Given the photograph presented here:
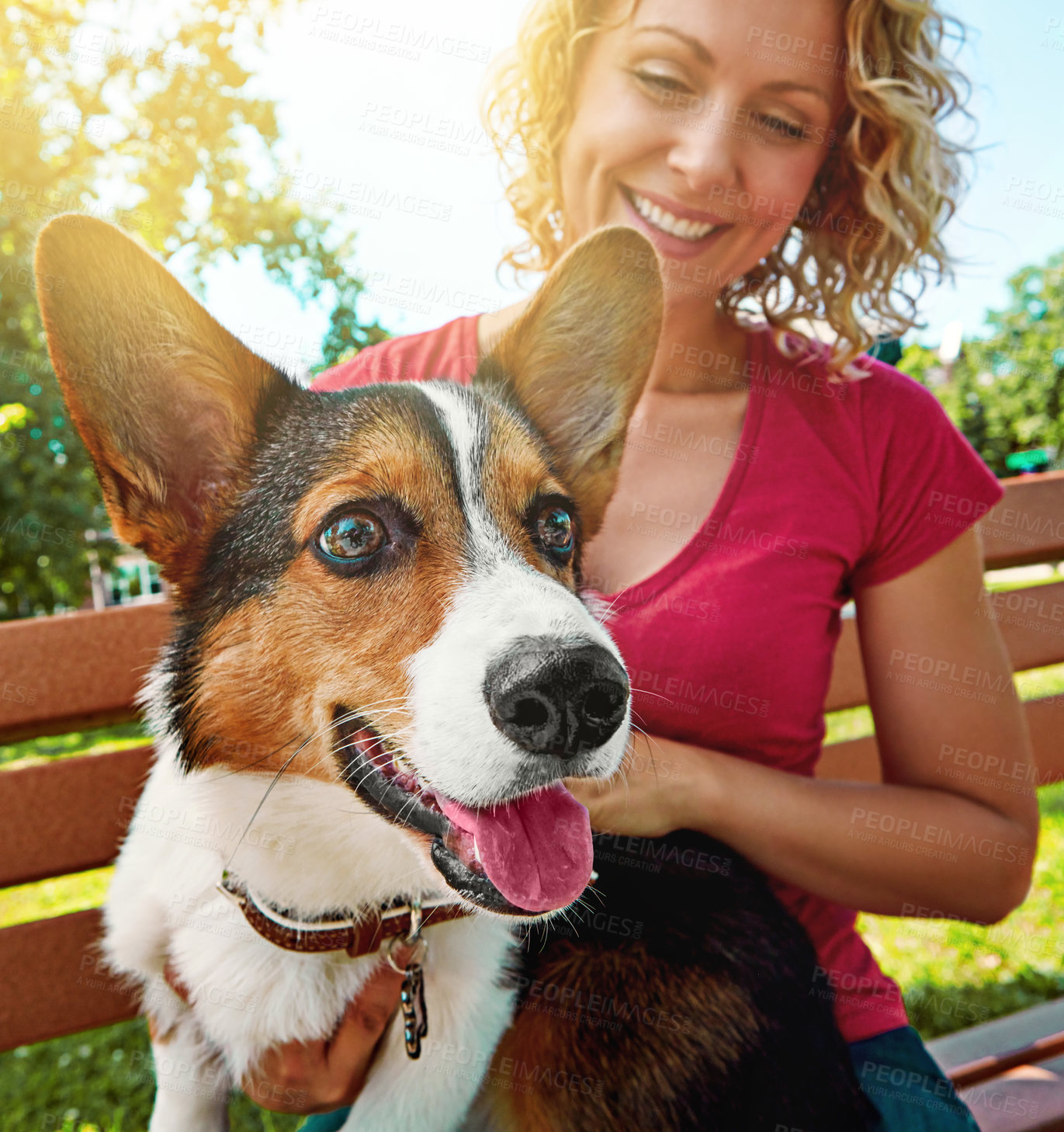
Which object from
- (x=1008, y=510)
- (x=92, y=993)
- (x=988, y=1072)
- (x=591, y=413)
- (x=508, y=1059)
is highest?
(x=591, y=413)

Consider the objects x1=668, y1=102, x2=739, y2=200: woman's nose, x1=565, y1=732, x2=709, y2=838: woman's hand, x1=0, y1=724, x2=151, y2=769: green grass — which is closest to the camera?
x1=565, y1=732, x2=709, y2=838: woman's hand

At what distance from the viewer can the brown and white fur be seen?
1098mm

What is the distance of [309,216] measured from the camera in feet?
6.60

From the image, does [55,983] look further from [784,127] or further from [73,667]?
[784,127]

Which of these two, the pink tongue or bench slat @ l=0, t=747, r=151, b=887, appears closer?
the pink tongue

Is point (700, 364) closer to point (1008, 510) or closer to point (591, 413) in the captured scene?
point (591, 413)

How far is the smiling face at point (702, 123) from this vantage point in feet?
4.95

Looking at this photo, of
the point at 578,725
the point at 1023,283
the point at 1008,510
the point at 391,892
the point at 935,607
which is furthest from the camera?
the point at 1023,283

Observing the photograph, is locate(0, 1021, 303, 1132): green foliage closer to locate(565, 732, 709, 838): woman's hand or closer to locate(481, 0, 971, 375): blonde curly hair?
locate(565, 732, 709, 838): woman's hand

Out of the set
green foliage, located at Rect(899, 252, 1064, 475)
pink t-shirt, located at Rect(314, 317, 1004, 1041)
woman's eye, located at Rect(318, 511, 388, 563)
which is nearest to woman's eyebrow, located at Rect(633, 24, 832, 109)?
pink t-shirt, located at Rect(314, 317, 1004, 1041)

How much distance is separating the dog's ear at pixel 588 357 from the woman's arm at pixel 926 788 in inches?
23.2

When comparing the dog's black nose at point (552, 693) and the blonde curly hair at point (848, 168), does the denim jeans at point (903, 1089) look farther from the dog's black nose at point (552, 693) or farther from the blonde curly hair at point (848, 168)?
the blonde curly hair at point (848, 168)

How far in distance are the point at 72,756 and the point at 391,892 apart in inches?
38.8

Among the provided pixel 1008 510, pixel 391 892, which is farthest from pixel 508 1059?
pixel 1008 510
